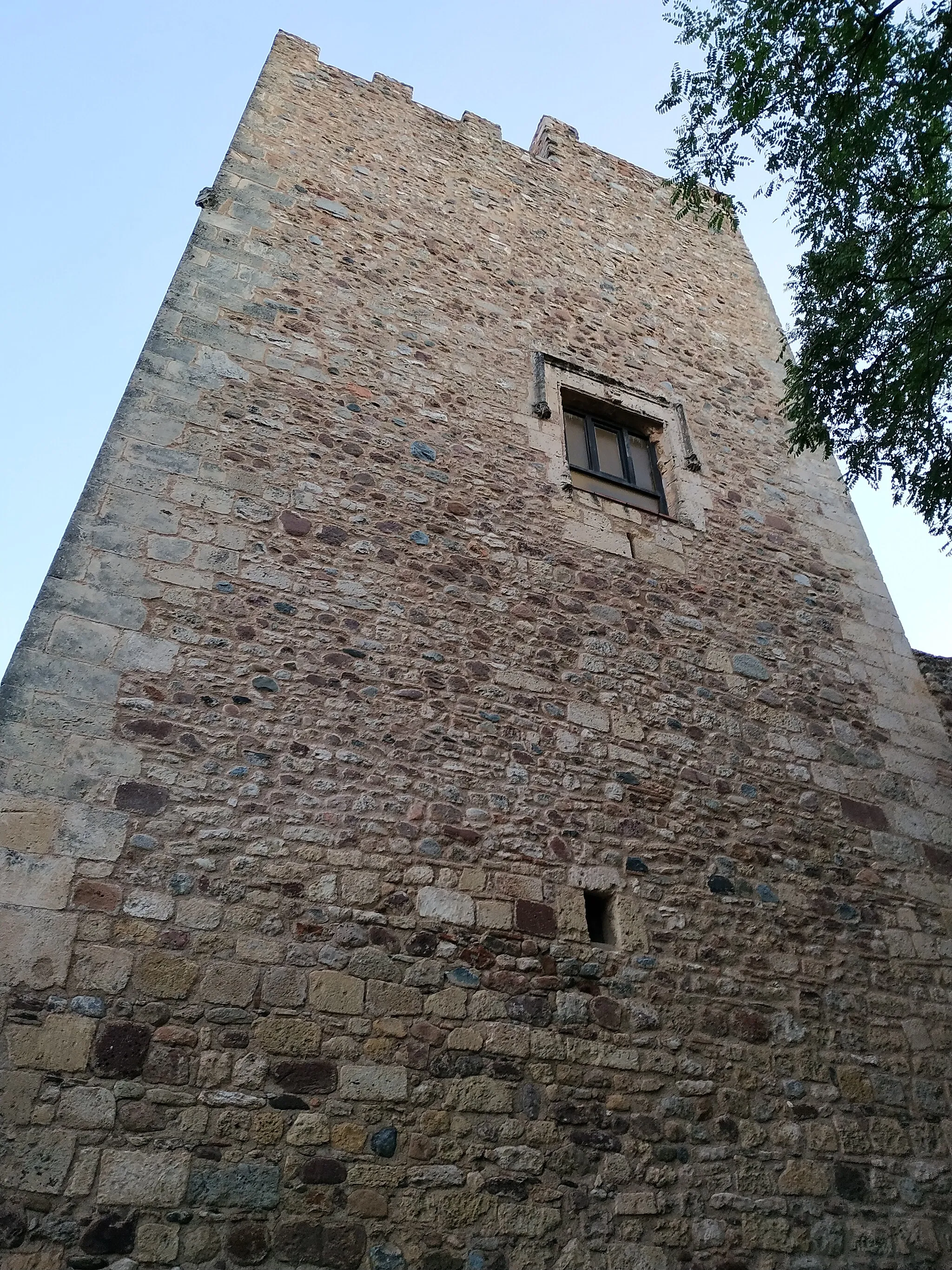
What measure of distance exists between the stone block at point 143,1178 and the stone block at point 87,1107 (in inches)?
3.3

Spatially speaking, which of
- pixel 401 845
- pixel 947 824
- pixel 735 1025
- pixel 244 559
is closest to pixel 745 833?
pixel 735 1025

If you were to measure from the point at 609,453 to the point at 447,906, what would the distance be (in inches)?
137

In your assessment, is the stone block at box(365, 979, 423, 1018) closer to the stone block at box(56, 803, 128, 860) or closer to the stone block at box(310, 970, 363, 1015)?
the stone block at box(310, 970, 363, 1015)

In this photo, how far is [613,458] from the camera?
20.1 feet

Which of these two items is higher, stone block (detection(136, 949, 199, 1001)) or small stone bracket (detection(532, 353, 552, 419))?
small stone bracket (detection(532, 353, 552, 419))

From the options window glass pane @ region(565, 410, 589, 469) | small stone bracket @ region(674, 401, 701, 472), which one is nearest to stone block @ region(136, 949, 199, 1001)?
window glass pane @ region(565, 410, 589, 469)

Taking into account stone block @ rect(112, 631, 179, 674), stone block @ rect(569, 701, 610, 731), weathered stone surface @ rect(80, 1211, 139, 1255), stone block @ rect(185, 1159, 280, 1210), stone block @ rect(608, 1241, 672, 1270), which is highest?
stone block @ rect(569, 701, 610, 731)

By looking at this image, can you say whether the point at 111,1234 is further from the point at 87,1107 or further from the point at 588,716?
the point at 588,716

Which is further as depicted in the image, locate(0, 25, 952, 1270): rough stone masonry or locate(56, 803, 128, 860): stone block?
locate(56, 803, 128, 860): stone block

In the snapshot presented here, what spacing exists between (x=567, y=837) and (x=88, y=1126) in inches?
83.2

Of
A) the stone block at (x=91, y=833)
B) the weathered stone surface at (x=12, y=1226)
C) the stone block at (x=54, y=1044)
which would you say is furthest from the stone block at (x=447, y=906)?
the weathered stone surface at (x=12, y=1226)

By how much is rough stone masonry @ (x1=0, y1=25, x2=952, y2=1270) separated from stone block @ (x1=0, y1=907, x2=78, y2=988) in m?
0.01

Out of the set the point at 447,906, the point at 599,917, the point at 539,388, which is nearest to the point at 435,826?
the point at 447,906

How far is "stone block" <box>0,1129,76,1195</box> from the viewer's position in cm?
261
